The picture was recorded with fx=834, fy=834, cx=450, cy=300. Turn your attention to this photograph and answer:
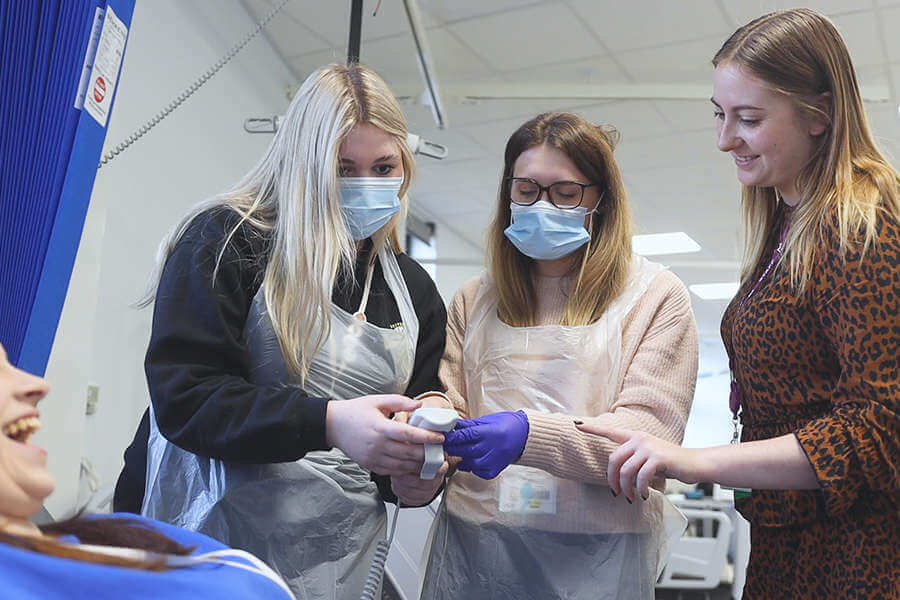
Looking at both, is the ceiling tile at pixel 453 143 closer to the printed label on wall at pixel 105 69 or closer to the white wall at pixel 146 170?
the white wall at pixel 146 170

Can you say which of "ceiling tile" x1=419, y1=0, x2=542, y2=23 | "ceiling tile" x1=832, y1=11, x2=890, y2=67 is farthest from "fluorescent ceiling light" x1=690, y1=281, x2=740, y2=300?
Result: "ceiling tile" x1=419, y1=0, x2=542, y2=23

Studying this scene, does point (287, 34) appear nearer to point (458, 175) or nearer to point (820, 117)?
point (458, 175)

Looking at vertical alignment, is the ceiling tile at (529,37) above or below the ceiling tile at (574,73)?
above

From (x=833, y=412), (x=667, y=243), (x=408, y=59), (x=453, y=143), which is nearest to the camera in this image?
(x=833, y=412)

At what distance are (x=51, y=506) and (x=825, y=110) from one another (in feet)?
4.10

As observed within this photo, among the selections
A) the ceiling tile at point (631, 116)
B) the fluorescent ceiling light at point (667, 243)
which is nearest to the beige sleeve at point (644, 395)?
the ceiling tile at point (631, 116)

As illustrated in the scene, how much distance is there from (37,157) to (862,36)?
12.6 ft

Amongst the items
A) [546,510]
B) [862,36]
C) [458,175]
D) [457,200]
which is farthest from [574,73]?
[546,510]

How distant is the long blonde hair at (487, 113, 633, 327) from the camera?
142cm

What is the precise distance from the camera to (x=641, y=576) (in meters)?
1.31

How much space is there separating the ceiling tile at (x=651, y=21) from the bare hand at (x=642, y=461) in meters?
2.97

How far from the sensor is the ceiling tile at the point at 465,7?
3764mm

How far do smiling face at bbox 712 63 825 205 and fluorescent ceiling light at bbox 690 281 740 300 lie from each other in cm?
764

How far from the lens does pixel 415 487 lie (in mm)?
1298
